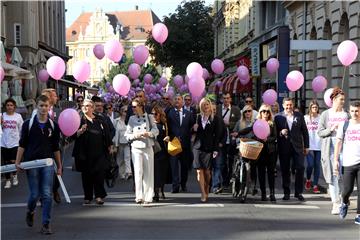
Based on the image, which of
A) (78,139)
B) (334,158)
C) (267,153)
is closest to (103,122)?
(78,139)

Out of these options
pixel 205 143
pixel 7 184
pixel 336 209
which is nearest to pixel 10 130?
pixel 7 184

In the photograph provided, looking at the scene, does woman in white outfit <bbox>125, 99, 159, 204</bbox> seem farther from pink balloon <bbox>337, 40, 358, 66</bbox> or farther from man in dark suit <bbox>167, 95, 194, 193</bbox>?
pink balloon <bbox>337, 40, 358, 66</bbox>

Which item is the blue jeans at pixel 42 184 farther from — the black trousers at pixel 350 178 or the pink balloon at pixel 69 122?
the black trousers at pixel 350 178

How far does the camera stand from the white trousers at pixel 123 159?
14312 mm

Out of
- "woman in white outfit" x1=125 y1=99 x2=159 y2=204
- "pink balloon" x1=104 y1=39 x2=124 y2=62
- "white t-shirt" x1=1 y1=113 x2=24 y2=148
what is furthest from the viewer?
"pink balloon" x1=104 y1=39 x2=124 y2=62

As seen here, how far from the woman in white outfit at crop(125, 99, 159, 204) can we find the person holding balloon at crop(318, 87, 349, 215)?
2.74m

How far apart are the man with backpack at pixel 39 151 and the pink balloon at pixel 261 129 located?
3.67m

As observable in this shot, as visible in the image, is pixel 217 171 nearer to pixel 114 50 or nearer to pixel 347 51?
pixel 347 51

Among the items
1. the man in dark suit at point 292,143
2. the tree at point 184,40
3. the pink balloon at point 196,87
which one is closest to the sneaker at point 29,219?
the man in dark suit at point 292,143

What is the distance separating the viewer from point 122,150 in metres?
14.5

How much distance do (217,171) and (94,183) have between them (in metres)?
2.68

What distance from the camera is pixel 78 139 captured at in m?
10.4

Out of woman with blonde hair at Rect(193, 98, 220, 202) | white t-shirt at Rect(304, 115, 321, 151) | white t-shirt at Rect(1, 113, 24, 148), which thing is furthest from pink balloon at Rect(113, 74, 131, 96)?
white t-shirt at Rect(304, 115, 321, 151)

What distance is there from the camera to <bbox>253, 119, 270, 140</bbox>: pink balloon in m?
10.6
